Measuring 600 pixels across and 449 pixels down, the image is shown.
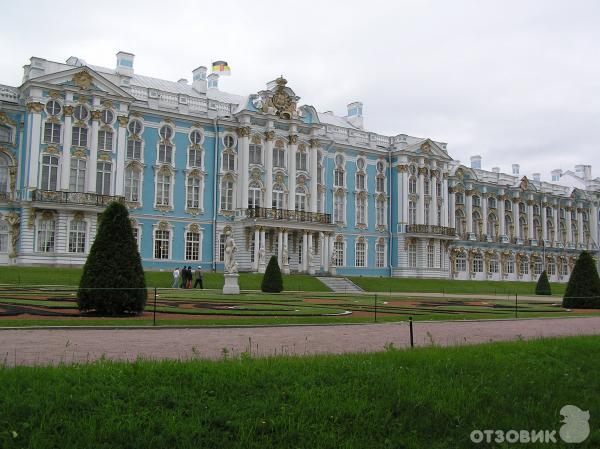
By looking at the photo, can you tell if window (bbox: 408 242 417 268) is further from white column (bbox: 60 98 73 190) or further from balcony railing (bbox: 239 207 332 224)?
white column (bbox: 60 98 73 190)

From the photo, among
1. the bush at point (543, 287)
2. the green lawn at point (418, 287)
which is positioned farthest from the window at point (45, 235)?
the bush at point (543, 287)

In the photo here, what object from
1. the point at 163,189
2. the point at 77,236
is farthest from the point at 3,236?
the point at 163,189

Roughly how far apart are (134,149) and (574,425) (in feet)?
142

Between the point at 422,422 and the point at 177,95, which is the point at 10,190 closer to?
the point at 177,95

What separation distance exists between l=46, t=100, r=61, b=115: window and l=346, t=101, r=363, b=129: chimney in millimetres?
31373

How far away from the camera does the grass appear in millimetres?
6332

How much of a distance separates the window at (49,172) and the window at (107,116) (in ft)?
13.9

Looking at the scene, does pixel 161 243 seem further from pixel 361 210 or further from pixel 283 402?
pixel 283 402

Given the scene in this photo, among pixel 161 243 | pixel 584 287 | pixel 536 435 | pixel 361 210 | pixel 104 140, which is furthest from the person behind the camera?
pixel 361 210

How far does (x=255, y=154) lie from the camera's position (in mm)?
51656

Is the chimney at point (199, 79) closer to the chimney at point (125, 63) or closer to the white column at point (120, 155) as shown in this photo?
the chimney at point (125, 63)

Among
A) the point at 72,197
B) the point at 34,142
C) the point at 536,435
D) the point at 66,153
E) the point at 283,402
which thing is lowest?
the point at 536,435

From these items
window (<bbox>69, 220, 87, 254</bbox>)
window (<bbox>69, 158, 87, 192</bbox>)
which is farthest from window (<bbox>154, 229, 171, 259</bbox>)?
window (<bbox>69, 158, 87, 192</bbox>)

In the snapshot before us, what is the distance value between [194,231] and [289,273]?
8.02m
